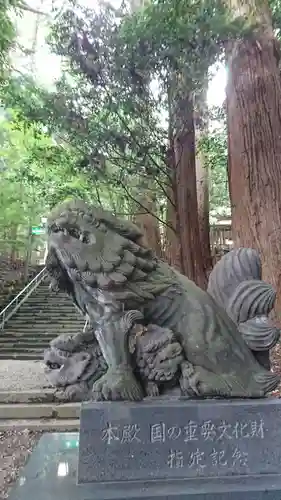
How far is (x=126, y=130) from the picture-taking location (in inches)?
250

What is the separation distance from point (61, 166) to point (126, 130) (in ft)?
7.23

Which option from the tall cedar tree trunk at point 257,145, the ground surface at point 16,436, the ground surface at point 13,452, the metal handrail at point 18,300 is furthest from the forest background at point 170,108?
the metal handrail at point 18,300

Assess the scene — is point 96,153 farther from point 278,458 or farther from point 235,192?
point 278,458

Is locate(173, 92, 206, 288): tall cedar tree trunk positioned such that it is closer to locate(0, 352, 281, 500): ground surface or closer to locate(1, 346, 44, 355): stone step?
locate(0, 352, 281, 500): ground surface

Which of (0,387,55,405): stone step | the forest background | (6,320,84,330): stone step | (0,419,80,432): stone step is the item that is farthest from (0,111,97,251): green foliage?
(0,419,80,432): stone step

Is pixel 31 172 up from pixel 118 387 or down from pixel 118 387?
up

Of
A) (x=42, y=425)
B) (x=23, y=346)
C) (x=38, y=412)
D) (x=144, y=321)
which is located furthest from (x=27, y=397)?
(x=23, y=346)

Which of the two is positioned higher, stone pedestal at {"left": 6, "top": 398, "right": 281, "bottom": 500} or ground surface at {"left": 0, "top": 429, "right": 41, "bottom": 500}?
stone pedestal at {"left": 6, "top": 398, "right": 281, "bottom": 500}

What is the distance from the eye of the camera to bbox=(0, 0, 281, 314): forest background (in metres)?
5.26

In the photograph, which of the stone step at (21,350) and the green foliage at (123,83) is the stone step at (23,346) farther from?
the green foliage at (123,83)

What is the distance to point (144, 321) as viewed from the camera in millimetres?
2383

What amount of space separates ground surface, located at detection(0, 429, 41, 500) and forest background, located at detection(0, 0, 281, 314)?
115 inches

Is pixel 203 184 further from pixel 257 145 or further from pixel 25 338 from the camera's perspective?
pixel 257 145

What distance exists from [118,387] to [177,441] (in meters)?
0.38
